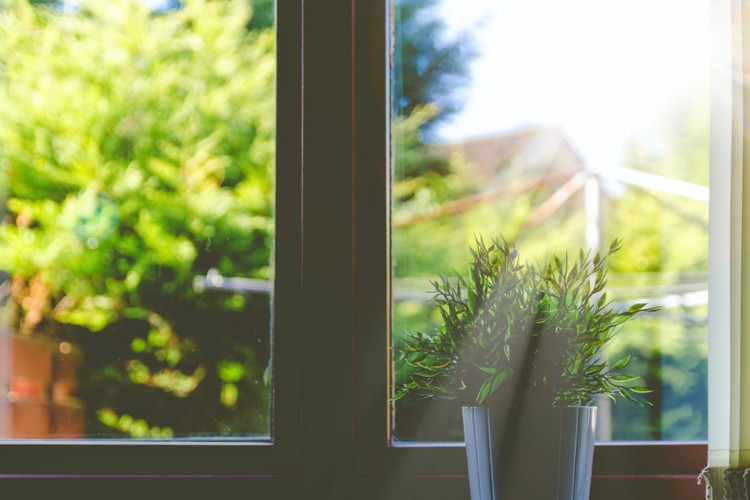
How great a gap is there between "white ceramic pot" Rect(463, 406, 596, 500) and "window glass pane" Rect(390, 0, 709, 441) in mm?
441

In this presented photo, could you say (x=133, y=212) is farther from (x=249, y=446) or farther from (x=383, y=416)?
(x=383, y=416)

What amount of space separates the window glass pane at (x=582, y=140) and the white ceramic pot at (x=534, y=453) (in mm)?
441

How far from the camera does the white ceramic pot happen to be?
0.96m

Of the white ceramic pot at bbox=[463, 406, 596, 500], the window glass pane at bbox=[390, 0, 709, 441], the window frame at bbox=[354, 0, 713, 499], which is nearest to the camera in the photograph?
the white ceramic pot at bbox=[463, 406, 596, 500]

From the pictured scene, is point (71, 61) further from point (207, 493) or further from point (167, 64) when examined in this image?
point (207, 493)

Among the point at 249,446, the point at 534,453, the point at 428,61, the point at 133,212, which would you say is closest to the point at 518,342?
the point at 534,453

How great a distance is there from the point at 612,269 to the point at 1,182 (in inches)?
49.2

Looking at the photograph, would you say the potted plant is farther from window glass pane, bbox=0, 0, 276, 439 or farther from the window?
window glass pane, bbox=0, 0, 276, 439

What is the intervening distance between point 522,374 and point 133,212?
918 millimetres

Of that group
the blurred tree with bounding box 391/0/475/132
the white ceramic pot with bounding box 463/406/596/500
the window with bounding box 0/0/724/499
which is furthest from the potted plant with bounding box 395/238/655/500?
the blurred tree with bounding box 391/0/475/132

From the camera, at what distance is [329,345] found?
51.7 inches

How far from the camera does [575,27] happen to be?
147cm

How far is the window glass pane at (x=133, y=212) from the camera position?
146cm

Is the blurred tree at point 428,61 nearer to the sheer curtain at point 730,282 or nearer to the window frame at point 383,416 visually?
the window frame at point 383,416
